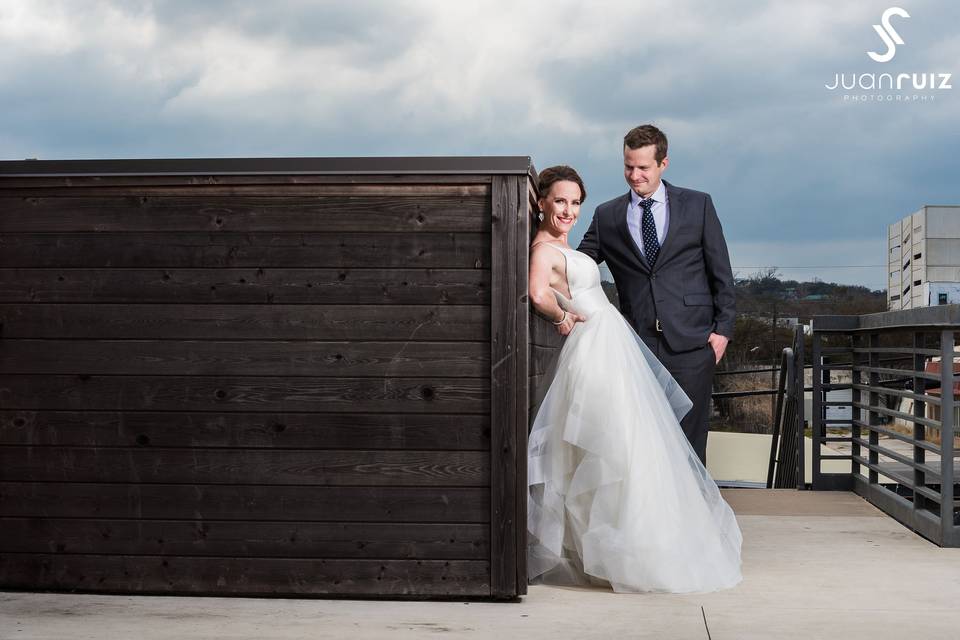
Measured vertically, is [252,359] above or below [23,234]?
below

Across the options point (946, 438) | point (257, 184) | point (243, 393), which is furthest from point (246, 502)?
point (946, 438)

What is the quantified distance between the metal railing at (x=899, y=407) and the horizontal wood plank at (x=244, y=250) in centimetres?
247

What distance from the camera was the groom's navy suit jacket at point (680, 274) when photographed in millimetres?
4637

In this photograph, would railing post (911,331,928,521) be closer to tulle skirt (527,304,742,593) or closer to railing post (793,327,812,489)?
railing post (793,327,812,489)

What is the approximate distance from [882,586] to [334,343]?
221 cm

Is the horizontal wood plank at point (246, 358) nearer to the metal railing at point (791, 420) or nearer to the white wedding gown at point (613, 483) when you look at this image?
the white wedding gown at point (613, 483)

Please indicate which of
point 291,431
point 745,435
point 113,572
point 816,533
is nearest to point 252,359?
point 291,431

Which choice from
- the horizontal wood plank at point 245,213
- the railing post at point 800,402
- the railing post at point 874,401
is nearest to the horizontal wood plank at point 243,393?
the horizontal wood plank at point 245,213

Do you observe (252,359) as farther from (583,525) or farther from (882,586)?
(882,586)

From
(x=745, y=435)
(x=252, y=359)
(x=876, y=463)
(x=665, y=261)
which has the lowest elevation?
(x=745, y=435)

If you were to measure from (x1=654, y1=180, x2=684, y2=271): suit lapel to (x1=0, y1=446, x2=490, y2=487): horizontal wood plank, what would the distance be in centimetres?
138

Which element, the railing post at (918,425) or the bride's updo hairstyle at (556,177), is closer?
the bride's updo hairstyle at (556,177)

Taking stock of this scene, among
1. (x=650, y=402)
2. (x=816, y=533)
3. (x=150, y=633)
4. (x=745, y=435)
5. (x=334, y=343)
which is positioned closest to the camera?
(x=150, y=633)

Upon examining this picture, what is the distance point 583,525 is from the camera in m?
4.00
